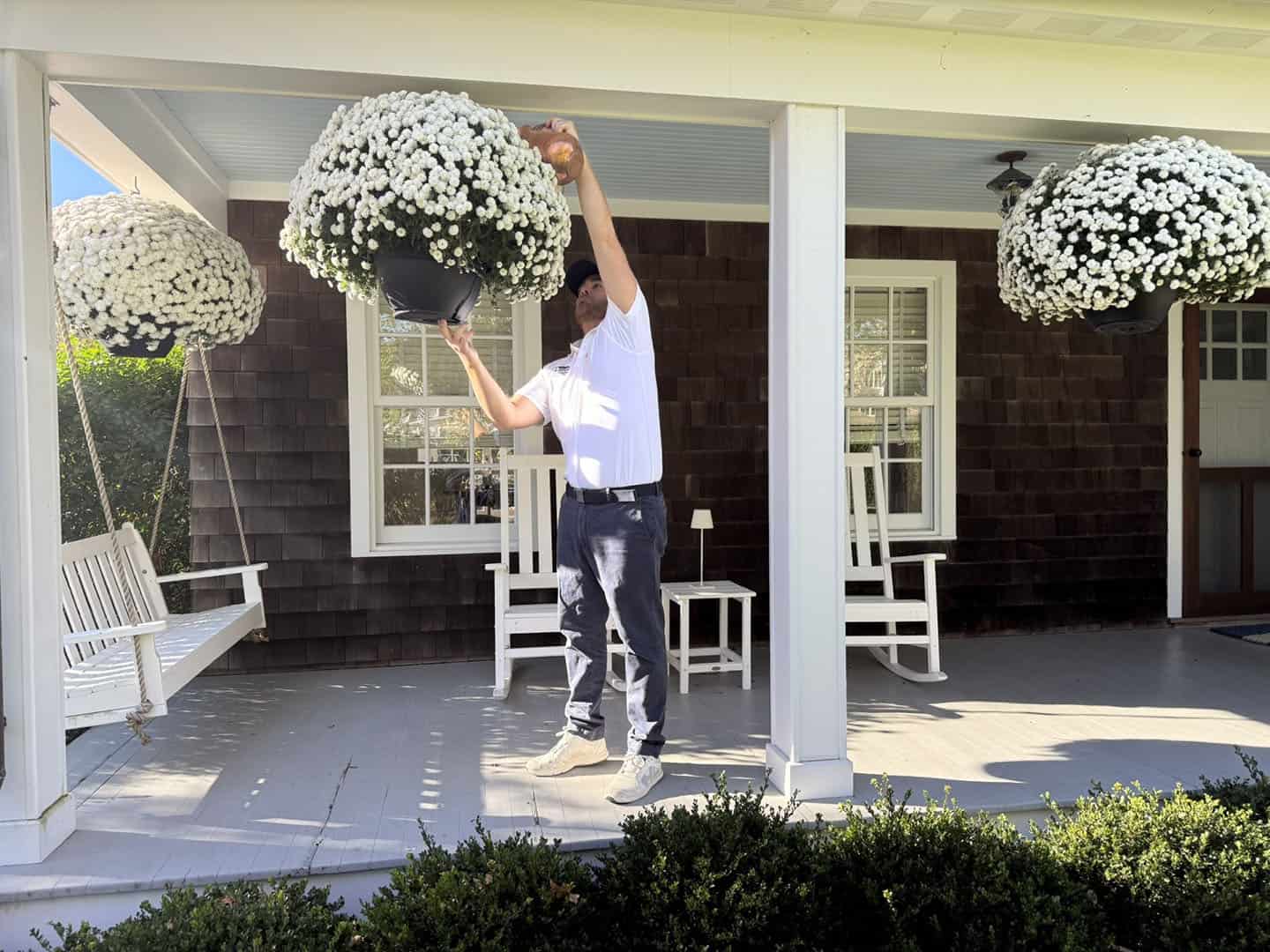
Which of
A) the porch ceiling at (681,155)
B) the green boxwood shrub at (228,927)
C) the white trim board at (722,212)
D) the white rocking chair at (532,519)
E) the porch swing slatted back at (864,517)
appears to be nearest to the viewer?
the green boxwood shrub at (228,927)

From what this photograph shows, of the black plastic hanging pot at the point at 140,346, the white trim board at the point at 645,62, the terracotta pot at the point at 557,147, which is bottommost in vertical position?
the black plastic hanging pot at the point at 140,346

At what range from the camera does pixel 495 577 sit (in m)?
4.20

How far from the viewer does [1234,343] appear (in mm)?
6012

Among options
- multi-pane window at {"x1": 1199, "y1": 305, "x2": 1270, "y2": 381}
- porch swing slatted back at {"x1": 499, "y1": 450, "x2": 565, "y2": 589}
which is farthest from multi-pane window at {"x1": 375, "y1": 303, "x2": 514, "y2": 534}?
multi-pane window at {"x1": 1199, "y1": 305, "x2": 1270, "y2": 381}

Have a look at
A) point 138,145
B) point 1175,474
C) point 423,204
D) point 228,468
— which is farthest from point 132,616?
point 1175,474

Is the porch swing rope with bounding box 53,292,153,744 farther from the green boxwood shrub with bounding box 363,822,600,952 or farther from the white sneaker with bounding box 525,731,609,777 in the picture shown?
the white sneaker with bounding box 525,731,609,777

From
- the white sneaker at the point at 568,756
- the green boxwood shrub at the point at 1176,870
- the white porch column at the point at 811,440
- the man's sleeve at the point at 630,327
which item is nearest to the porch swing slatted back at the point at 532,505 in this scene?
the white sneaker at the point at 568,756

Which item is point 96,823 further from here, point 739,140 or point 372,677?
point 739,140

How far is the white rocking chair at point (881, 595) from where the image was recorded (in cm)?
430

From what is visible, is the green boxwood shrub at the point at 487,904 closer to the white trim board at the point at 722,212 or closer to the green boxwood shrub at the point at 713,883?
the green boxwood shrub at the point at 713,883

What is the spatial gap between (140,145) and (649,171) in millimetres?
2204

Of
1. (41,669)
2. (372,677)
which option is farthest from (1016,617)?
(41,669)

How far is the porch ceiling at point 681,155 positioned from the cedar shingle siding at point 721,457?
0.24m

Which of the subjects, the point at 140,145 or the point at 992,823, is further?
the point at 140,145
